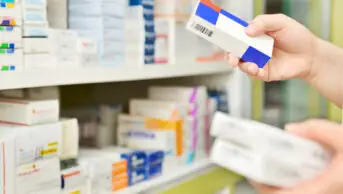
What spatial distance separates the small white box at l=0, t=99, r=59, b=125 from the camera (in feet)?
3.24

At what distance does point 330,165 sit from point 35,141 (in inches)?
23.1

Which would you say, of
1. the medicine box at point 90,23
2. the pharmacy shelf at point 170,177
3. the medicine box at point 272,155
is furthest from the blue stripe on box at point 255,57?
the pharmacy shelf at point 170,177

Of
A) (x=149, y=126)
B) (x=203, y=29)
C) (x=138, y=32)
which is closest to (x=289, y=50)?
(x=203, y=29)

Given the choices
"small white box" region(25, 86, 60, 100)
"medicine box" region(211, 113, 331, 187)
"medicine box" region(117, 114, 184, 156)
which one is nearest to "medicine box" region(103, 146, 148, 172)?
"medicine box" region(117, 114, 184, 156)

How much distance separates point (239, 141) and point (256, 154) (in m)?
0.04

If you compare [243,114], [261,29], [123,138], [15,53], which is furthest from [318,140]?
[243,114]

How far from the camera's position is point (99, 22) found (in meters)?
1.12

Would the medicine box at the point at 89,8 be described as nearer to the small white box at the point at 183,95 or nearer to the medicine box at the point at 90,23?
the medicine box at the point at 90,23

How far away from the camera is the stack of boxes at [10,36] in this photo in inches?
35.4

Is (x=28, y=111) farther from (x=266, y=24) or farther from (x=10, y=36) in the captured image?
(x=266, y=24)

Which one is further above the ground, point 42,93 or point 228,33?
point 228,33

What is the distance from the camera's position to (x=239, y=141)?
69 cm

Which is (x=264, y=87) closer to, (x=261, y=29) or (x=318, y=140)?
(x=261, y=29)

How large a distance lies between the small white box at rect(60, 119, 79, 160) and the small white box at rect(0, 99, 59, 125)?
0.12ft
